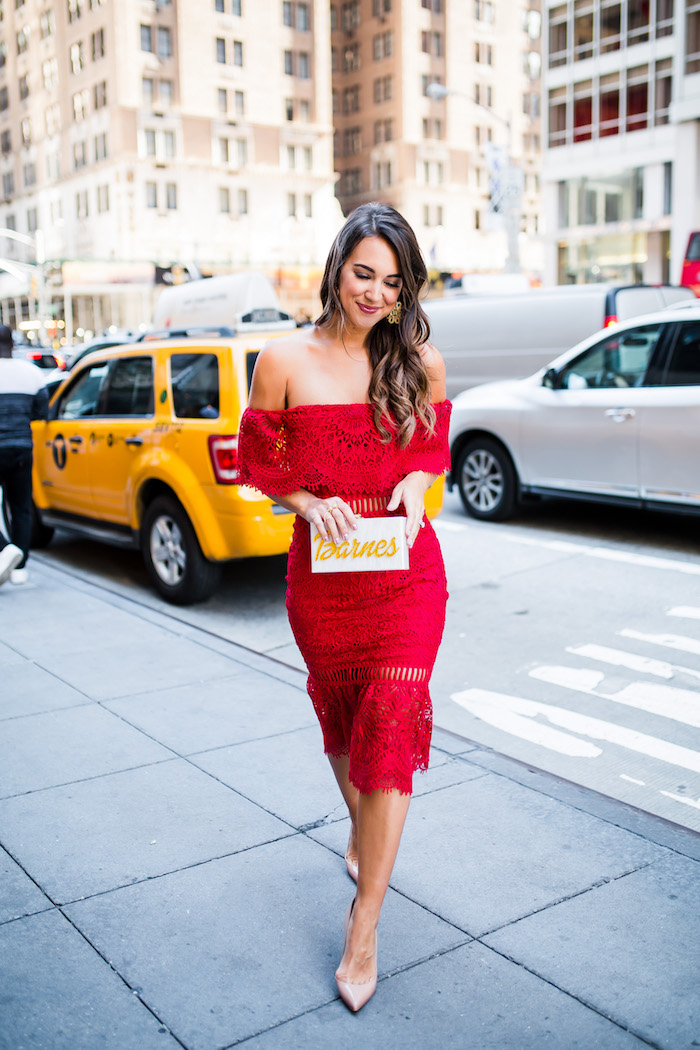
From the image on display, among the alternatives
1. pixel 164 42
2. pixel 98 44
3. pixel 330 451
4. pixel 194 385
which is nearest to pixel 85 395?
pixel 194 385

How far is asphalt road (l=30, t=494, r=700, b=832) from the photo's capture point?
449 centimetres

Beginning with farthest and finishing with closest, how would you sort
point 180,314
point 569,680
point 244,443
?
point 180,314, point 569,680, point 244,443

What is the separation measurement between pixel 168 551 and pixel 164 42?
7140 cm

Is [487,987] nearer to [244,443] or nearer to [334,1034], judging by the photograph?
[334,1034]

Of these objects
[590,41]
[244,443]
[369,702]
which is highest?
[590,41]

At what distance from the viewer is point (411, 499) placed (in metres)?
2.84

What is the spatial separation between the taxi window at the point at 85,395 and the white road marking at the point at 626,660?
Answer: 13.3ft

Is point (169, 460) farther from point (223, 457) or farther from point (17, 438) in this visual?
point (17, 438)

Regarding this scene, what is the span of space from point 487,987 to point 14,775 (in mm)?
2195

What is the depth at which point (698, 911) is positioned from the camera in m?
3.12

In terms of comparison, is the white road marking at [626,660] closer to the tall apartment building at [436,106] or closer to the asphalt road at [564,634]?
the asphalt road at [564,634]

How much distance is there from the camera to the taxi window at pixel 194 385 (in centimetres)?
676

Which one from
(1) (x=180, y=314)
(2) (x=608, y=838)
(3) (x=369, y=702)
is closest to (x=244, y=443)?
(3) (x=369, y=702)

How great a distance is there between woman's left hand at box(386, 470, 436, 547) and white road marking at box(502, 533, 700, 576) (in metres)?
5.12
